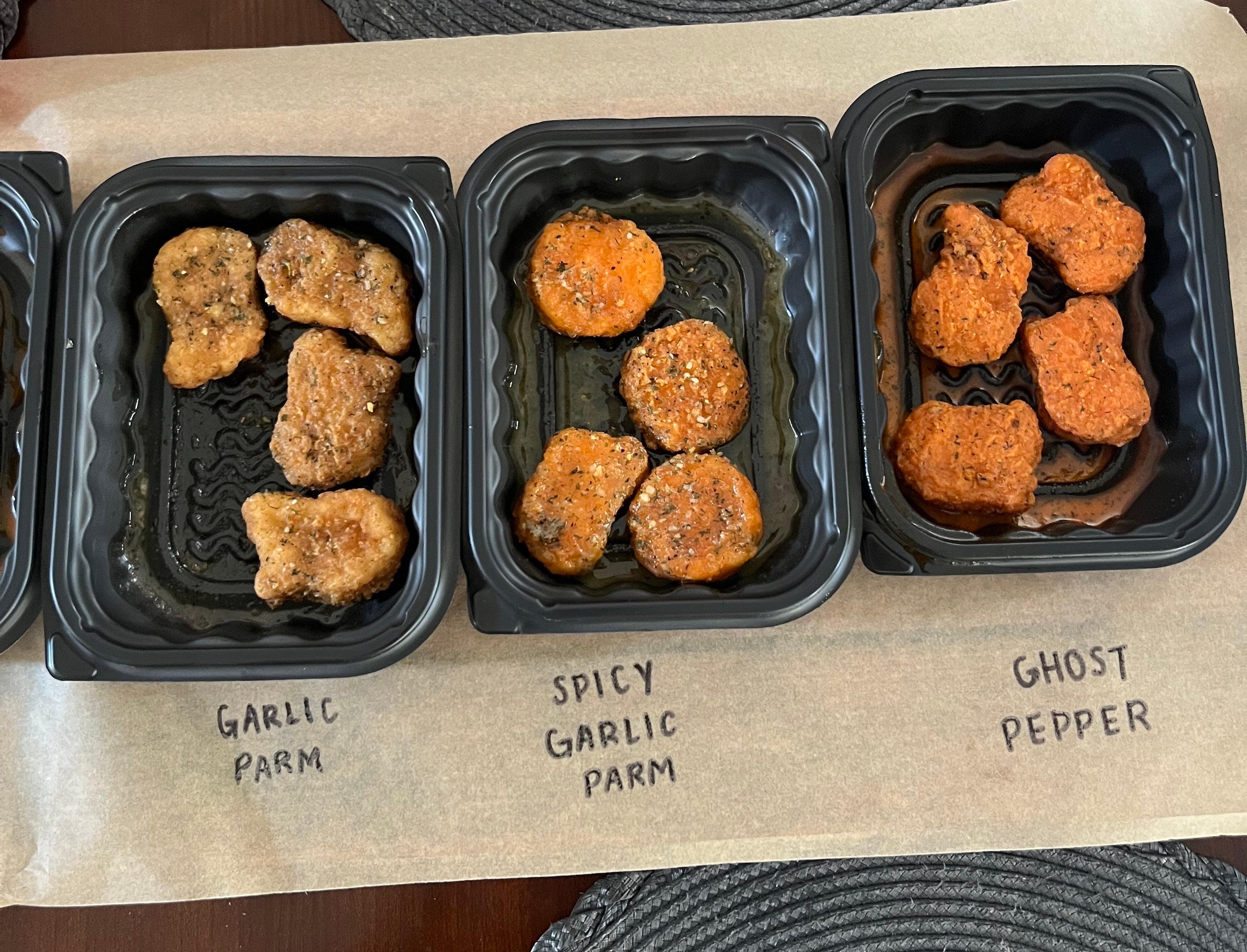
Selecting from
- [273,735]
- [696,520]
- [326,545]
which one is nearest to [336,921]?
[273,735]

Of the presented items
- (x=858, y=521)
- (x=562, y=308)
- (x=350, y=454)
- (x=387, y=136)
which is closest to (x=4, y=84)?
(x=387, y=136)

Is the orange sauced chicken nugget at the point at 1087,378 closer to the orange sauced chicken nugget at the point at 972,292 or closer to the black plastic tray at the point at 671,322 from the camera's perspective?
the orange sauced chicken nugget at the point at 972,292

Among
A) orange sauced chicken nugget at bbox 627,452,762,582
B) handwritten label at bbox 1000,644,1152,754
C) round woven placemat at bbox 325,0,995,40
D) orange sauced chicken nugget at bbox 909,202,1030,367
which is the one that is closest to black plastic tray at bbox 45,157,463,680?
orange sauced chicken nugget at bbox 627,452,762,582

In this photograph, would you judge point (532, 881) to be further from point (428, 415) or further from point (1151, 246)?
point (1151, 246)

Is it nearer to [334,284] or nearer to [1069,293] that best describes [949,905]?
[1069,293]

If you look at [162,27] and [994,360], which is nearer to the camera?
[994,360]

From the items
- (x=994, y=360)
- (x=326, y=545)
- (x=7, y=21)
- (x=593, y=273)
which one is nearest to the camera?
(x=326, y=545)

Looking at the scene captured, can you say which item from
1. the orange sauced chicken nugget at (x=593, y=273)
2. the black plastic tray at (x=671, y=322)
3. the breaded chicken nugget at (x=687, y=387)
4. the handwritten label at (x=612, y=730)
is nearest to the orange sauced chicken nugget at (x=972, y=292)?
the black plastic tray at (x=671, y=322)
